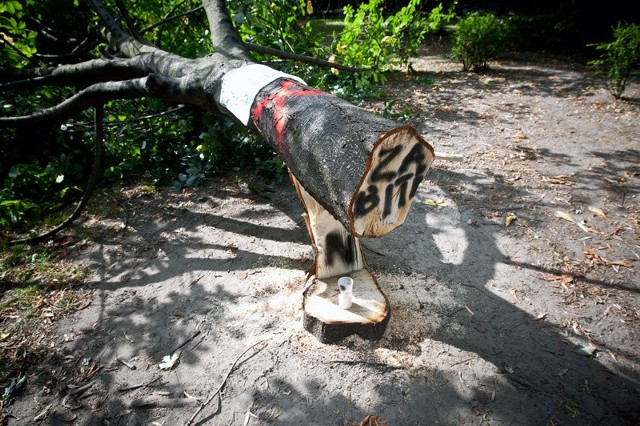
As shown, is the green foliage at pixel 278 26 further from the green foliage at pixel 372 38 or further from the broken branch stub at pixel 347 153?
the broken branch stub at pixel 347 153

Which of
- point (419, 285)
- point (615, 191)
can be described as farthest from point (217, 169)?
point (615, 191)

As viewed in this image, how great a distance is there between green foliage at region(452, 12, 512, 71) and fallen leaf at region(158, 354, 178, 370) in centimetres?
1017

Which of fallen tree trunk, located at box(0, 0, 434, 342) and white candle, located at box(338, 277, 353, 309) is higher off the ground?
fallen tree trunk, located at box(0, 0, 434, 342)

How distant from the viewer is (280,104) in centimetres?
146

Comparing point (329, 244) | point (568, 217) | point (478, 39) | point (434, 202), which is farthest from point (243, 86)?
point (478, 39)

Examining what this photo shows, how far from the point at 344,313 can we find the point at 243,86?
1.81m

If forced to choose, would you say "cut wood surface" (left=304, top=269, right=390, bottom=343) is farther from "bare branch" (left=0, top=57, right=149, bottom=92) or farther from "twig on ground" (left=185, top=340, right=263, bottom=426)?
"bare branch" (left=0, top=57, right=149, bottom=92)

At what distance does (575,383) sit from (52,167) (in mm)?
6580

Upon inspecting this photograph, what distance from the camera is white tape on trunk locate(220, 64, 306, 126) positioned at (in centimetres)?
162

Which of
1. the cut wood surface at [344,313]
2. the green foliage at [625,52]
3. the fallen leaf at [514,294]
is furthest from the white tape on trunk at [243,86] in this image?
the green foliage at [625,52]

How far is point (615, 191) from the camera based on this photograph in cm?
420

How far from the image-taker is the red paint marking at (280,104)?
143cm

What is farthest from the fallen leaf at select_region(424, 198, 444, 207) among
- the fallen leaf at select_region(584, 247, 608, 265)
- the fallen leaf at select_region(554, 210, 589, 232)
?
the fallen leaf at select_region(584, 247, 608, 265)

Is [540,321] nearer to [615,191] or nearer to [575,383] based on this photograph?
[575,383]
